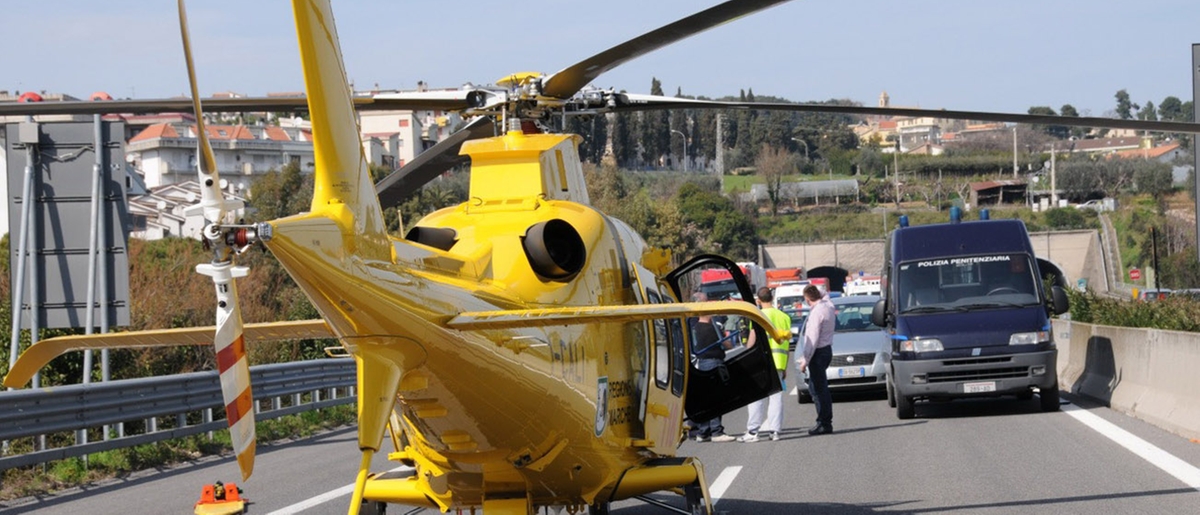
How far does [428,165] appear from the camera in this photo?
9.38 meters

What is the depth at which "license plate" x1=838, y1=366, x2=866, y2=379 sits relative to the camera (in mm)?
22719

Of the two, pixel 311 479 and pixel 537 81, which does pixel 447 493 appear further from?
pixel 311 479

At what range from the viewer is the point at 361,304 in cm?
577

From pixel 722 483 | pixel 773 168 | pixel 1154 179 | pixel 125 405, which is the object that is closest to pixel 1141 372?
pixel 722 483

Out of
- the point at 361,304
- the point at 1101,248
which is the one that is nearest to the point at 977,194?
the point at 1101,248

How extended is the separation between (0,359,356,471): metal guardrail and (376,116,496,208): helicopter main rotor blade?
17.9 ft

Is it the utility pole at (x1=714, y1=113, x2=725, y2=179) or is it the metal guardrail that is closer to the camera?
the metal guardrail

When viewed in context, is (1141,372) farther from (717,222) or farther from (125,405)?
(717,222)

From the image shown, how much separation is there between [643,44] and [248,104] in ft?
7.95

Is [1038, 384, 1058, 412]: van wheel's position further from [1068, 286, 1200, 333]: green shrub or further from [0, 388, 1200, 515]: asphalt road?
[1068, 286, 1200, 333]: green shrub

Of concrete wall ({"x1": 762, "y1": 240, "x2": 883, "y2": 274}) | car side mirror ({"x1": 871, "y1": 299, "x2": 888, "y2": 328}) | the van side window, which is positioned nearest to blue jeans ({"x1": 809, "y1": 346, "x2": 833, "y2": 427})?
car side mirror ({"x1": 871, "y1": 299, "x2": 888, "y2": 328})

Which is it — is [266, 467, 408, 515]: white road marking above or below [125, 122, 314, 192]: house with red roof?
below

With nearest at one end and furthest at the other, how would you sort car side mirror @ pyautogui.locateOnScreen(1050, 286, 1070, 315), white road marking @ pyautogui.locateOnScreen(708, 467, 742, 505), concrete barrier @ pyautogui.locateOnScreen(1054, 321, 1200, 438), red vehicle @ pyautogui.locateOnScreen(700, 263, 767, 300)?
white road marking @ pyautogui.locateOnScreen(708, 467, 742, 505)
concrete barrier @ pyautogui.locateOnScreen(1054, 321, 1200, 438)
car side mirror @ pyautogui.locateOnScreen(1050, 286, 1070, 315)
red vehicle @ pyautogui.locateOnScreen(700, 263, 767, 300)

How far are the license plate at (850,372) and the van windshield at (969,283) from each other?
10.1ft
